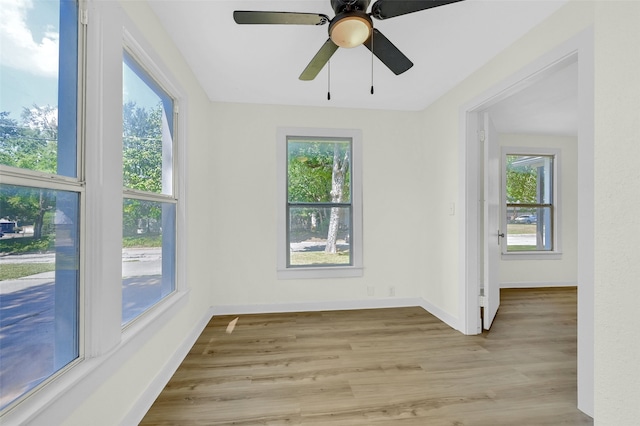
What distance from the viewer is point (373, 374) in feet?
6.70

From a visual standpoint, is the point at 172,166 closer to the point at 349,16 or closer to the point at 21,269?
the point at 21,269

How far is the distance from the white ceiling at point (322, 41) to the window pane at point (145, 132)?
476 millimetres

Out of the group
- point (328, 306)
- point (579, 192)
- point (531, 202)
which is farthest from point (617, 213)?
point (531, 202)

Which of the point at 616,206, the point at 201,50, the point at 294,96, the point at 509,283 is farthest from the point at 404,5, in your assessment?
the point at 509,283

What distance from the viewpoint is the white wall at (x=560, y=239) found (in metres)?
4.55

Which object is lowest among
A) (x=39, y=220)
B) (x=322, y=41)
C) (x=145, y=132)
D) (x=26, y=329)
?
(x=26, y=329)

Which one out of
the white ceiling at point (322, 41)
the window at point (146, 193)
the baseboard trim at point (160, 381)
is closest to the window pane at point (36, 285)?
the window at point (146, 193)

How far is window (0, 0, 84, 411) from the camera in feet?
3.03

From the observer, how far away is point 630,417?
0.67 m

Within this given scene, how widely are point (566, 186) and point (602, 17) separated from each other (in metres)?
5.14

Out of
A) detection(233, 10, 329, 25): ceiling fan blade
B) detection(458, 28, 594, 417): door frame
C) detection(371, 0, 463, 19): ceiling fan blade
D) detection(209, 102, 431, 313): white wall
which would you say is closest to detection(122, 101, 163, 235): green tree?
detection(233, 10, 329, 25): ceiling fan blade

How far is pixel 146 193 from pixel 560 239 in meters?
5.83

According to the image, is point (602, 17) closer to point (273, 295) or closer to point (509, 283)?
point (273, 295)

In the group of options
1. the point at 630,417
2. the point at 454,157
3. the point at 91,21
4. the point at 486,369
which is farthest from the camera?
the point at 454,157
